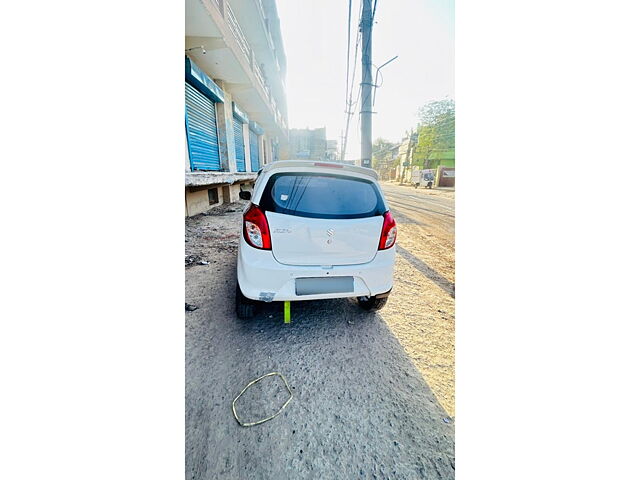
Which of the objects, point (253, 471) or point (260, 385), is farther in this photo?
point (260, 385)

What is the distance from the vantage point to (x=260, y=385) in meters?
1.63

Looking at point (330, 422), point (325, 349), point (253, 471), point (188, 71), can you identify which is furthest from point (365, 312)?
point (188, 71)

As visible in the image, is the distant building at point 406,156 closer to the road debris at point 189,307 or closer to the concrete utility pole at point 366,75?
the concrete utility pole at point 366,75

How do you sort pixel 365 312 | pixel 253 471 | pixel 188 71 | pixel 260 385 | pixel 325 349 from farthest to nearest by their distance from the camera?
pixel 188 71 < pixel 365 312 < pixel 325 349 < pixel 260 385 < pixel 253 471

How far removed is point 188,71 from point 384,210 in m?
6.52

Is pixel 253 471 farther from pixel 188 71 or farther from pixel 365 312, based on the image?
pixel 188 71

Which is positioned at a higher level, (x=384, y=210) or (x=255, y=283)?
(x=384, y=210)

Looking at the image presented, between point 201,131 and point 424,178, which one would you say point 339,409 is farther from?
point 424,178

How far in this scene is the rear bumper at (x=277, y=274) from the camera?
6.13 feet

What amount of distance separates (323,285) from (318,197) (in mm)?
723

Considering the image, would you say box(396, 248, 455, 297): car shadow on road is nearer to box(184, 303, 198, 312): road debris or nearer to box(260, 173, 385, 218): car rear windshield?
box(260, 173, 385, 218): car rear windshield

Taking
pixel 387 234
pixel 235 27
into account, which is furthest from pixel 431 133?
pixel 387 234

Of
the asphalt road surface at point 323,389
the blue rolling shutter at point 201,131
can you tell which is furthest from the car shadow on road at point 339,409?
the blue rolling shutter at point 201,131
